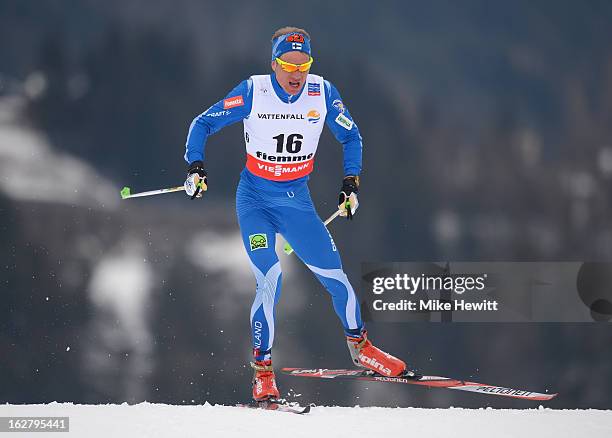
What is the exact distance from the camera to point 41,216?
528 centimetres

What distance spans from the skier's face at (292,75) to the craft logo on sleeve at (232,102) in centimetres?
26

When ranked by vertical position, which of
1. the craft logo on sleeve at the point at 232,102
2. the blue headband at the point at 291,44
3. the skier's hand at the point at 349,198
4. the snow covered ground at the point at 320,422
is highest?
the blue headband at the point at 291,44

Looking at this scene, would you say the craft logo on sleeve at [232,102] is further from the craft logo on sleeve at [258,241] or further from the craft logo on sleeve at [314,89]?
the craft logo on sleeve at [258,241]

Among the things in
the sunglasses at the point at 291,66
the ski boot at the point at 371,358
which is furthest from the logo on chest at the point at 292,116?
the ski boot at the point at 371,358

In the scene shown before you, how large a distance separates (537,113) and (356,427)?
8.59 ft

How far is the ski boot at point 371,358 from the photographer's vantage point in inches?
175

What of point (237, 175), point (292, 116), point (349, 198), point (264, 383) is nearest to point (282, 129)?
point (292, 116)

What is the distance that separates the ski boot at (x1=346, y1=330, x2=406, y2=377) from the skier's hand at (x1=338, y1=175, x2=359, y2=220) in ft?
2.56

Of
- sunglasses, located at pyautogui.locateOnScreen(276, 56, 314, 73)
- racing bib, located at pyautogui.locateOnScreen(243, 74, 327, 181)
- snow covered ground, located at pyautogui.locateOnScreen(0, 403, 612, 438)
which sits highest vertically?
sunglasses, located at pyautogui.locateOnScreen(276, 56, 314, 73)

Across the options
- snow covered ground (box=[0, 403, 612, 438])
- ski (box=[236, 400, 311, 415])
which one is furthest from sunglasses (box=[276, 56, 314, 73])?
snow covered ground (box=[0, 403, 612, 438])

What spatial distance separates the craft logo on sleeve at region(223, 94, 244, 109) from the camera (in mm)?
4227

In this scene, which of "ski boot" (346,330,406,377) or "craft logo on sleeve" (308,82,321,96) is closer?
"craft logo on sleeve" (308,82,321,96)

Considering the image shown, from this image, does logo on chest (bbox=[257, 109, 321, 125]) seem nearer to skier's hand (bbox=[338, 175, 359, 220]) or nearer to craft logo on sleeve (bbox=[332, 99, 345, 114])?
craft logo on sleeve (bbox=[332, 99, 345, 114])

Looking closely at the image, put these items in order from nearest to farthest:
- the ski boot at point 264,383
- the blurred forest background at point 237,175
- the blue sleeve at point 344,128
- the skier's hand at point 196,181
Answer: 1. the skier's hand at point 196,181
2. the ski boot at point 264,383
3. the blue sleeve at point 344,128
4. the blurred forest background at point 237,175
